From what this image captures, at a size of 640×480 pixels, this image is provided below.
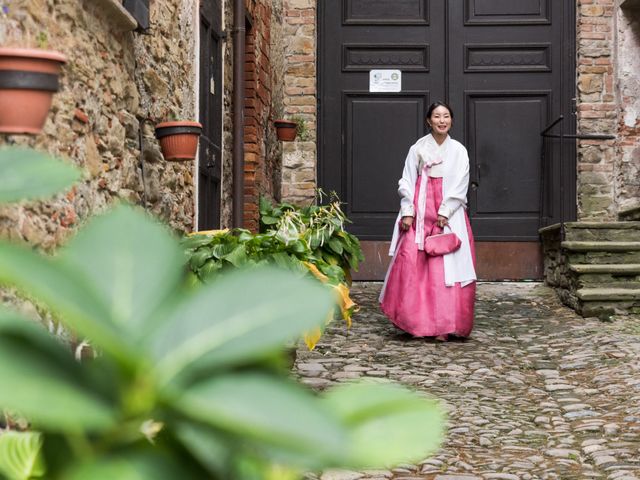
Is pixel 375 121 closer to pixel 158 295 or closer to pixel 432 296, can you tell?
pixel 432 296

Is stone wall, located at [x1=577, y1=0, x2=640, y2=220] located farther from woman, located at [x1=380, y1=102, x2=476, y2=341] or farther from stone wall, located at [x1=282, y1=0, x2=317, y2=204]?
woman, located at [x1=380, y1=102, x2=476, y2=341]

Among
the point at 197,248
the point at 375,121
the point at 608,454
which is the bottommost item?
the point at 608,454

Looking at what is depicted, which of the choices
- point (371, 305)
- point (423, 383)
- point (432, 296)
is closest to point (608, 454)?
point (423, 383)

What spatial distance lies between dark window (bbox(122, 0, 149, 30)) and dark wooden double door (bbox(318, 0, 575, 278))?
482cm

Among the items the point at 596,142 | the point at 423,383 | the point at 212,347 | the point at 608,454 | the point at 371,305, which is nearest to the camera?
the point at 212,347

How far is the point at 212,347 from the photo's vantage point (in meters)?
0.26

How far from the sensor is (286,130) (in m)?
8.23

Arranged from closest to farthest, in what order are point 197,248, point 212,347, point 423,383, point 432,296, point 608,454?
point 212,347 < point 608,454 < point 197,248 < point 423,383 < point 432,296

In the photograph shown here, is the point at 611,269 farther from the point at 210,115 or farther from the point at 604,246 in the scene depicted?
the point at 210,115

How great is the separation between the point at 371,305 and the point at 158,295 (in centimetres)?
717

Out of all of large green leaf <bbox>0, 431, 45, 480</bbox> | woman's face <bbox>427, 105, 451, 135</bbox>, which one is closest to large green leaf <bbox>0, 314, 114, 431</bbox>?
large green leaf <bbox>0, 431, 45, 480</bbox>

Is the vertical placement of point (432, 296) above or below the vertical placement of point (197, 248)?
below

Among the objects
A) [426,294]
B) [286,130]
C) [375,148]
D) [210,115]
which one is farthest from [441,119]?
[375,148]

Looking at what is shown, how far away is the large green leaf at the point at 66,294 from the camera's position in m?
0.25
